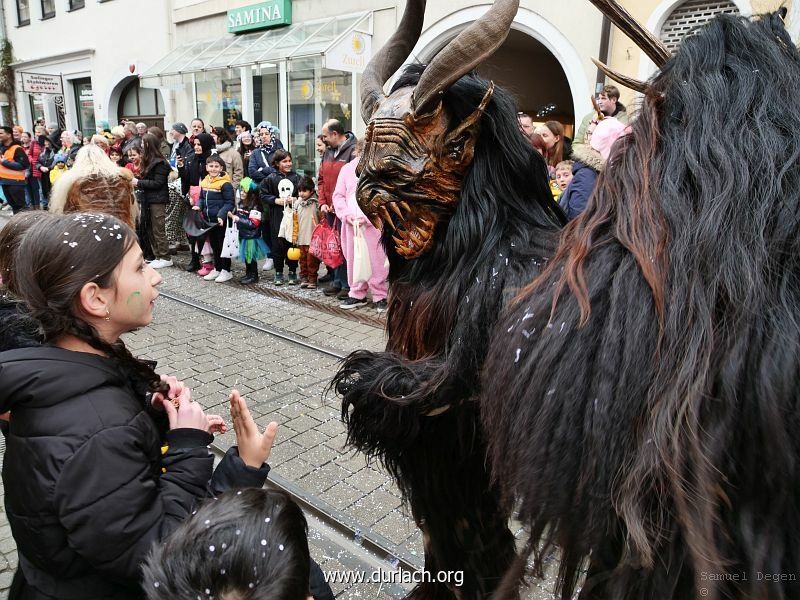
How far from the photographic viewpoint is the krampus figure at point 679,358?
667 millimetres

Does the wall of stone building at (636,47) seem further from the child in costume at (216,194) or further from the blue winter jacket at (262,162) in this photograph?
the child in costume at (216,194)

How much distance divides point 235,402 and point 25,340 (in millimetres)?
648

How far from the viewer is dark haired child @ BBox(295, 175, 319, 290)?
7211 mm

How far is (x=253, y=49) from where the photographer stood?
1177 cm

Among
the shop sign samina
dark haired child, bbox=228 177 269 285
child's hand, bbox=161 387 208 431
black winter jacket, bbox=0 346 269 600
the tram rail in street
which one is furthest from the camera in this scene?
the shop sign samina

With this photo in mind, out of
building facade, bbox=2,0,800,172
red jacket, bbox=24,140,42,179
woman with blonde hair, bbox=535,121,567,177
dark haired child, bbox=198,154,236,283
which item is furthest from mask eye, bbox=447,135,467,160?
red jacket, bbox=24,140,42,179

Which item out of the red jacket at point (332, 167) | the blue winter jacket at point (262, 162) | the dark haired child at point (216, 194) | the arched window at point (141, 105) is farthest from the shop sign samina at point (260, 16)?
the red jacket at point (332, 167)

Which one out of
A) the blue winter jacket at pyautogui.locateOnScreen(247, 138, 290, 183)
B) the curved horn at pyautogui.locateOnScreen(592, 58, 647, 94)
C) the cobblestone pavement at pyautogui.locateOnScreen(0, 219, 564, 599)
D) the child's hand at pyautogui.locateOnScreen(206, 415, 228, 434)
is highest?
the curved horn at pyautogui.locateOnScreen(592, 58, 647, 94)

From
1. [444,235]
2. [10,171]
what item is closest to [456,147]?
[444,235]

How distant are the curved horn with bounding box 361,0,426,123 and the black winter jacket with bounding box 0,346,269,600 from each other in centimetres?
99

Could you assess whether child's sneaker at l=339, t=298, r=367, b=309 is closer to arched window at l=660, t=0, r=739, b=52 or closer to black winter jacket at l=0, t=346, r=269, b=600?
arched window at l=660, t=0, r=739, b=52

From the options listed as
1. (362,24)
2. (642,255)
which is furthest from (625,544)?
(362,24)

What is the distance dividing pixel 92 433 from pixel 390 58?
4.18 feet

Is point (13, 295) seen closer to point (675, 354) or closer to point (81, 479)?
point (81, 479)
